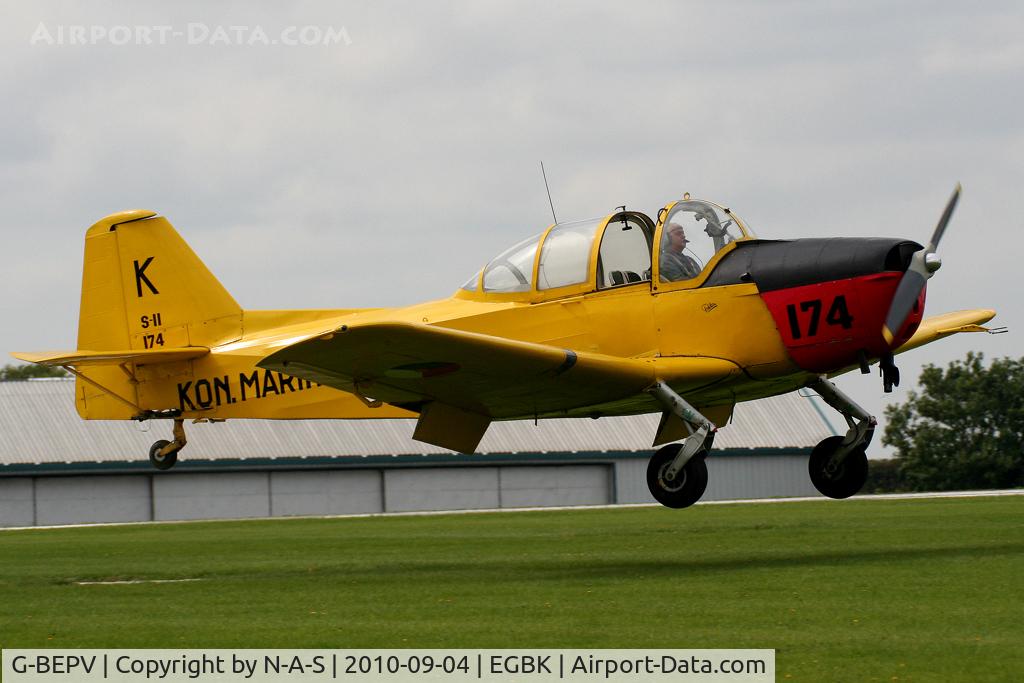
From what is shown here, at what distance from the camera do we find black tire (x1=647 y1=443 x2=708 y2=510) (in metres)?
17.1

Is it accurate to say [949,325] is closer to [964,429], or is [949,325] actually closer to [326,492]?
[326,492]

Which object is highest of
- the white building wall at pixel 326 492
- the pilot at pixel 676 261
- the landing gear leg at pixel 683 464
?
the pilot at pixel 676 261

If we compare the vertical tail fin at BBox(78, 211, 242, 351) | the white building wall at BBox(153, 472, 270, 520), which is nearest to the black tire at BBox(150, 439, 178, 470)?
the vertical tail fin at BBox(78, 211, 242, 351)

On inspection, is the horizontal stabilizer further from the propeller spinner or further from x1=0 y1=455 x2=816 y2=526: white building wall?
x1=0 y1=455 x2=816 y2=526: white building wall

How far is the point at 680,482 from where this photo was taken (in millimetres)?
17172

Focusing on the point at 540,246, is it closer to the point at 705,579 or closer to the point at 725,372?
the point at 725,372

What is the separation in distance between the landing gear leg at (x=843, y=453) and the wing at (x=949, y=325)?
1812 mm

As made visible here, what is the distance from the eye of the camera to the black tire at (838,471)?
18.6m

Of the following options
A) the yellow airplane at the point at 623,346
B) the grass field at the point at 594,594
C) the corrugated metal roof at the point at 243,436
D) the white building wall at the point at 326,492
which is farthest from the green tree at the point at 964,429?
the yellow airplane at the point at 623,346

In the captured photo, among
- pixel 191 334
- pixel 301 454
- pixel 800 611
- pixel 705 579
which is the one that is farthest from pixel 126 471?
pixel 800 611

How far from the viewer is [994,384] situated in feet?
254

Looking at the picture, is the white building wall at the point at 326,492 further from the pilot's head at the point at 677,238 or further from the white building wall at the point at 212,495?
the pilot's head at the point at 677,238

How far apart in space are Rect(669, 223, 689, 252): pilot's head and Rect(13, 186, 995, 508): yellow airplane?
17mm

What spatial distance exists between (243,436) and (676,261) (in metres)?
41.1
